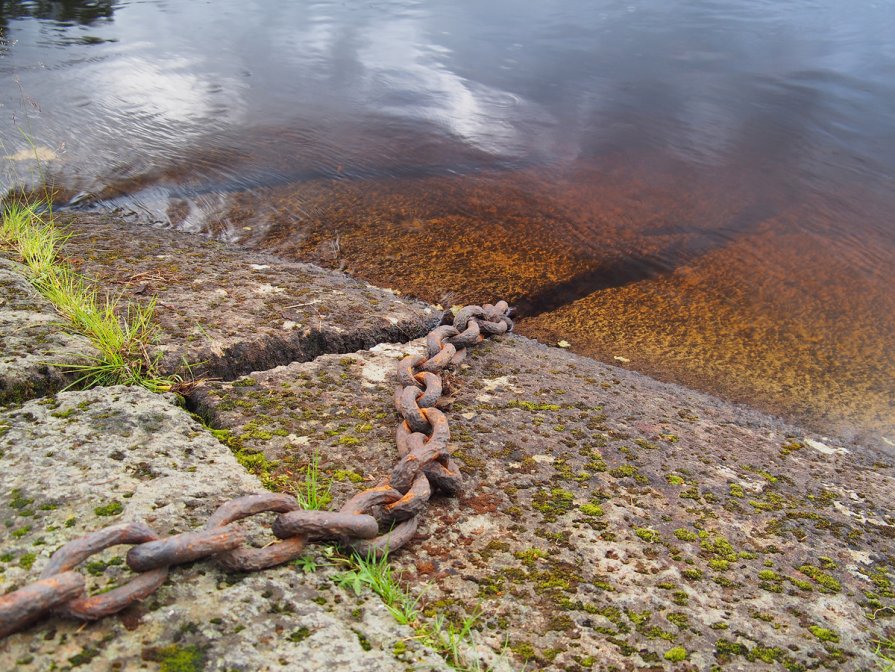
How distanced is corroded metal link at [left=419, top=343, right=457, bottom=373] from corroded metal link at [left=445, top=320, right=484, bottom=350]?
0.66 feet

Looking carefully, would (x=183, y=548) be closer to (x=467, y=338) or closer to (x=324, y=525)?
(x=324, y=525)

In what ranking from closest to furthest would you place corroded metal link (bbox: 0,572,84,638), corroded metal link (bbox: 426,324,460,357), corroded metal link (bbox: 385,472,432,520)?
corroded metal link (bbox: 0,572,84,638), corroded metal link (bbox: 385,472,432,520), corroded metal link (bbox: 426,324,460,357)

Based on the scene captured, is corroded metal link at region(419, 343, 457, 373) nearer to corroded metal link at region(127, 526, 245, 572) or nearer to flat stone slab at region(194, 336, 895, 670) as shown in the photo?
flat stone slab at region(194, 336, 895, 670)

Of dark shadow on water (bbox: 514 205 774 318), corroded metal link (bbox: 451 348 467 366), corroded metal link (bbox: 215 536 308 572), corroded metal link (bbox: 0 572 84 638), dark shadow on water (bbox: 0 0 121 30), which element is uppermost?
dark shadow on water (bbox: 0 0 121 30)

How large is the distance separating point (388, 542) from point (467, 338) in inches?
49.7

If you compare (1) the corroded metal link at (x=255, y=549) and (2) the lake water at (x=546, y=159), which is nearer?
(1) the corroded metal link at (x=255, y=549)

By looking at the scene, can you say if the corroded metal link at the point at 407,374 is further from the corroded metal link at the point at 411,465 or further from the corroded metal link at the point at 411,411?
the corroded metal link at the point at 411,465

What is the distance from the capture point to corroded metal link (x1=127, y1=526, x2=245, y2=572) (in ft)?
4.16

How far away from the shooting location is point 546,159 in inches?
264

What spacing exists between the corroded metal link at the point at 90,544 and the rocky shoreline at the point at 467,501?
0.33 feet

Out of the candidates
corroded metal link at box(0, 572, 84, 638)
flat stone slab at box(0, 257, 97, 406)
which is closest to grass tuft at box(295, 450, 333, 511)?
corroded metal link at box(0, 572, 84, 638)

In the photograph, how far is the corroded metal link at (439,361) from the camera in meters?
2.38

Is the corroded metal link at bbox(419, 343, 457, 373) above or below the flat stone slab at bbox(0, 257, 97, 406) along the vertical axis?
below

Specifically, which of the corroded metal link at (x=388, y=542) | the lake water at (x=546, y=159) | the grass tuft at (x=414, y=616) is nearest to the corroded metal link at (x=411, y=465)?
the corroded metal link at (x=388, y=542)
